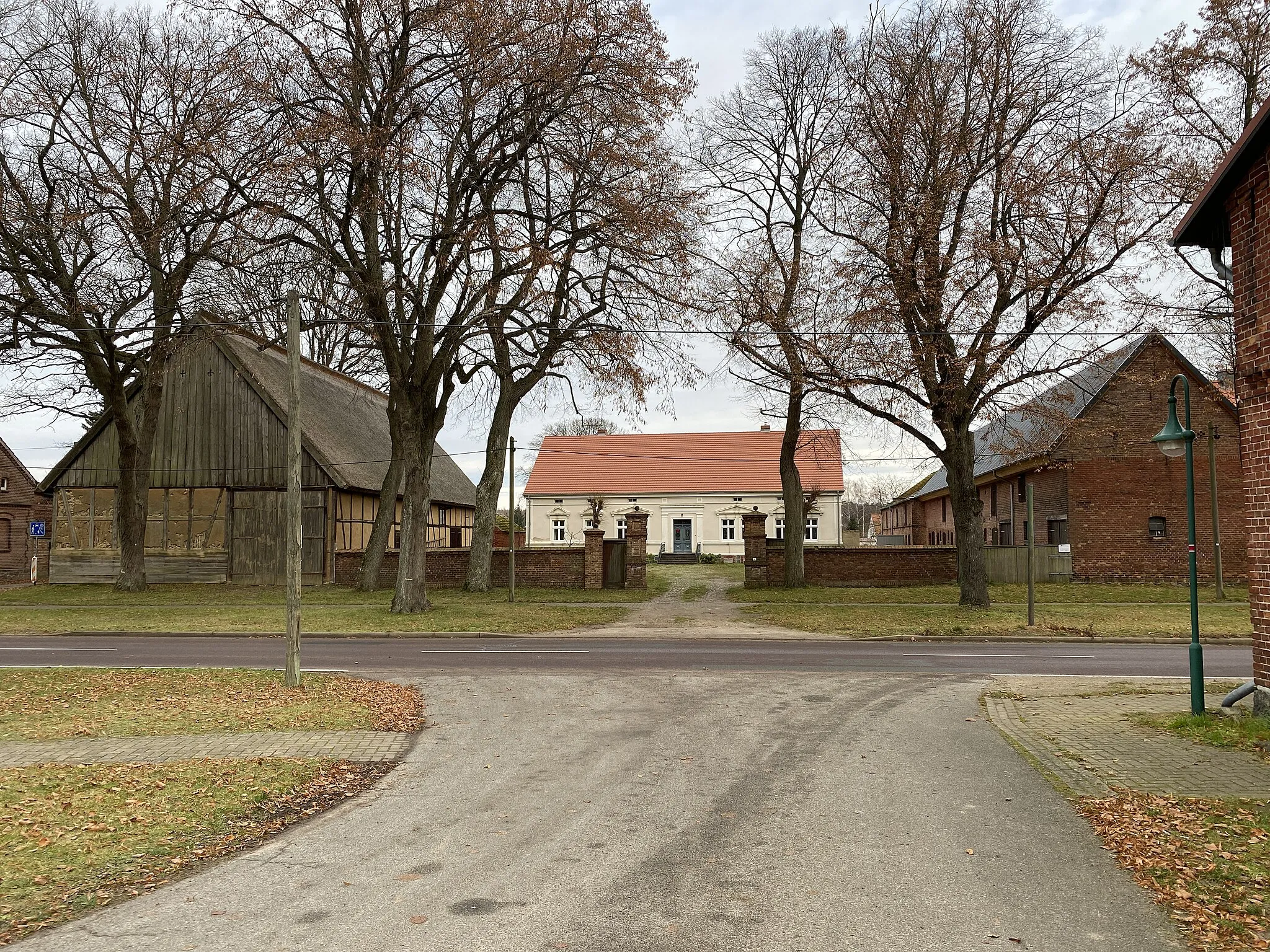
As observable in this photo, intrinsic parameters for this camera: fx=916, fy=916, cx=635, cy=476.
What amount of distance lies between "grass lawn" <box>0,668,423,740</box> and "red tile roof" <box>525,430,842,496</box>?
144 ft

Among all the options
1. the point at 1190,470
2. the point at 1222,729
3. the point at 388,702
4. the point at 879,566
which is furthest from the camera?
the point at 879,566

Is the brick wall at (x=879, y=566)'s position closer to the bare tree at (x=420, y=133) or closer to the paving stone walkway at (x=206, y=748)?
the bare tree at (x=420, y=133)

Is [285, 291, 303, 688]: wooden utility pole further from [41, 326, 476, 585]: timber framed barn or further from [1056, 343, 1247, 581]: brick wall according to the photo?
[1056, 343, 1247, 581]: brick wall

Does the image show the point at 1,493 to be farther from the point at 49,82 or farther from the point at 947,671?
the point at 947,671

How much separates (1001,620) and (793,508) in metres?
9.96

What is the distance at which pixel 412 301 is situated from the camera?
22484mm

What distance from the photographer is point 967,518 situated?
23.5 metres

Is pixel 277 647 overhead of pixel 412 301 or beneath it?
beneath

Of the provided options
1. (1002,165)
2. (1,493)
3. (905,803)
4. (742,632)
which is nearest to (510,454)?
(742,632)

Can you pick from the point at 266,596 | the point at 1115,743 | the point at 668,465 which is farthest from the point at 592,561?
the point at 668,465

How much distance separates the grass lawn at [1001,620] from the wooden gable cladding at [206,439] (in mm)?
20005

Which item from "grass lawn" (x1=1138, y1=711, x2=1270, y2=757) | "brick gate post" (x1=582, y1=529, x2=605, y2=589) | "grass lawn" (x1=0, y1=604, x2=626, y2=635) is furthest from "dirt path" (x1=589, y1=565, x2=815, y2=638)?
"grass lawn" (x1=1138, y1=711, x2=1270, y2=757)

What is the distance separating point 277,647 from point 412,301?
915 cm

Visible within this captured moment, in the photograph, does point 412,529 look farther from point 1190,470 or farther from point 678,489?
point 678,489
